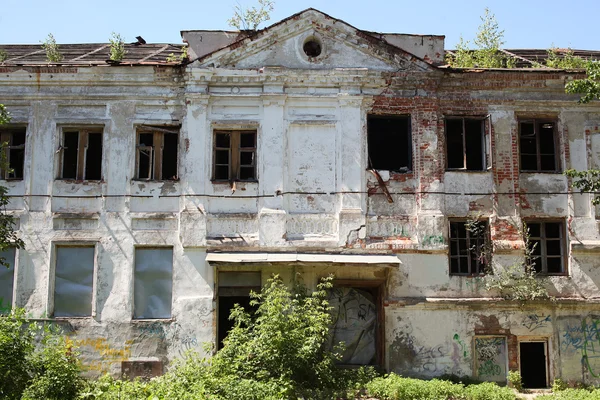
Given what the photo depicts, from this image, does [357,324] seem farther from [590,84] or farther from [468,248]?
[590,84]

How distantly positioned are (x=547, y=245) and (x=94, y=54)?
41.2 feet

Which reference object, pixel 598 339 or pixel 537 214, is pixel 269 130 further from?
pixel 598 339

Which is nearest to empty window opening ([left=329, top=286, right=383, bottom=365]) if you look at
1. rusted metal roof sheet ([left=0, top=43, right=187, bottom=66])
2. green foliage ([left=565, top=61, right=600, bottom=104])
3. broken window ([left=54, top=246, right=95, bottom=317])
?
broken window ([left=54, top=246, right=95, bottom=317])

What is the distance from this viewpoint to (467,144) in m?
16.6

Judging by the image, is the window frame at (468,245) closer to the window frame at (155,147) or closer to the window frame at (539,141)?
the window frame at (539,141)

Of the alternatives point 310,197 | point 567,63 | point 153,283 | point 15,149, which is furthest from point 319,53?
point 15,149

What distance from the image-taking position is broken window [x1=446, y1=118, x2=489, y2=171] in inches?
645

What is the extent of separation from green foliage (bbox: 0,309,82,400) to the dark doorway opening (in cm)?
984

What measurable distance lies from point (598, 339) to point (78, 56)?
14798mm

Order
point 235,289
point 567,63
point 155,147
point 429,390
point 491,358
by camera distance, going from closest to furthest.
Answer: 1. point 429,390
2. point 491,358
3. point 235,289
4. point 155,147
5. point 567,63

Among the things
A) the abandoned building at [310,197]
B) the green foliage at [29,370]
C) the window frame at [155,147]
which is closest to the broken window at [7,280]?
A: the abandoned building at [310,197]

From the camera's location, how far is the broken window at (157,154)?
16.2 m

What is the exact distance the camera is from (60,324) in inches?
605

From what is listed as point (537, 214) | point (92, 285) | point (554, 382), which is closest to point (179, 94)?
point (92, 285)
